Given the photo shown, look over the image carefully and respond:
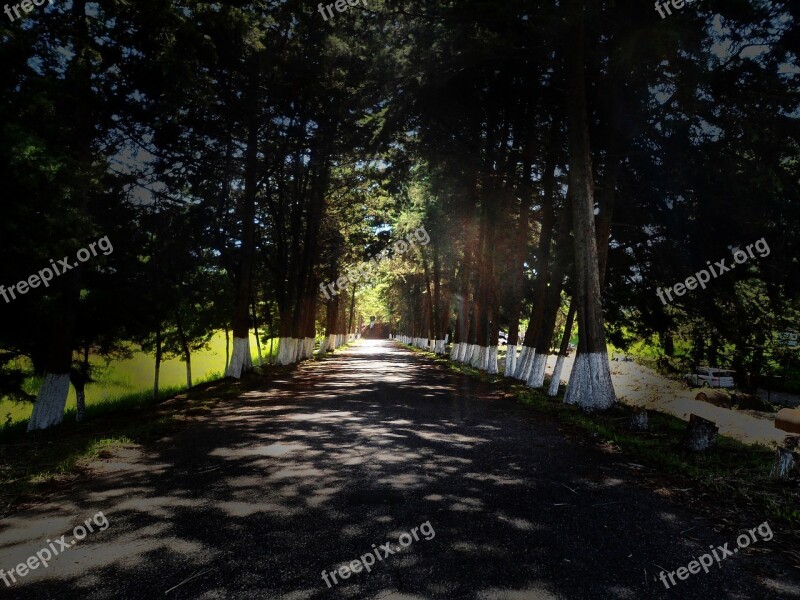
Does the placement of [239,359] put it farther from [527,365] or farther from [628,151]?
[628,151]

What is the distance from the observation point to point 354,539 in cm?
402

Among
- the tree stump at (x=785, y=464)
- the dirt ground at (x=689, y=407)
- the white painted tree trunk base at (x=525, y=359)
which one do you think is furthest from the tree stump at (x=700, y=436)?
the white painted tree trunk base at (x=525, y=359)

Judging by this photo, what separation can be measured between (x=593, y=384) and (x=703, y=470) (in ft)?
15.8

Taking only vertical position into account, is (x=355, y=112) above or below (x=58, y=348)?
above

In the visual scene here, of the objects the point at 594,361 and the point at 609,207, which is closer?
the point at 594,361

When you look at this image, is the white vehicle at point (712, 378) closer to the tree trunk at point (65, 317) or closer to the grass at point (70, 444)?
the grass at point (70, 444)

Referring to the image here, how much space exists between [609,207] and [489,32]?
5639mm

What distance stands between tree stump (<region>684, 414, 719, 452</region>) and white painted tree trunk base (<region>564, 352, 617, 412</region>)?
3.18 metres

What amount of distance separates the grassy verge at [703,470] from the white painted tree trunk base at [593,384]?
1.71ft

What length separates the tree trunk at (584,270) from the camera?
10.9 metres

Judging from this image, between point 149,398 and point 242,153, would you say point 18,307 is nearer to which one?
point 242,153

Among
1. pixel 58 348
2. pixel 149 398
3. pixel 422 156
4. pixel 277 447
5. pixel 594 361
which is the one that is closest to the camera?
pixel 277 447

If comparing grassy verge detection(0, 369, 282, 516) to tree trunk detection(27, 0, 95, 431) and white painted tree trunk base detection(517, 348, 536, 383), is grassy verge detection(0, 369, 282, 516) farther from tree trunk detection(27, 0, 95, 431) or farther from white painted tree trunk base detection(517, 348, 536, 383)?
white painted tree trunk base detection(517, 348, 536, 383)

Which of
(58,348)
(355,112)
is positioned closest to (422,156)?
(355,112)
